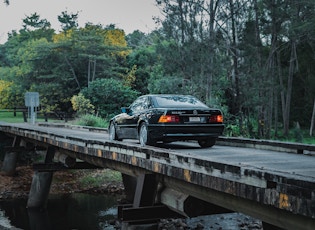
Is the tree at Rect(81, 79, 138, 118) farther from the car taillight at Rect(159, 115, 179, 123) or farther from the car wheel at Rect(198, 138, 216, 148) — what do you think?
the car taillight at Rect(159, 115, 179, 123)

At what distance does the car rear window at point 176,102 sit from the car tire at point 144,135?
2.15ft

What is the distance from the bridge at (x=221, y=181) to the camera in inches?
204

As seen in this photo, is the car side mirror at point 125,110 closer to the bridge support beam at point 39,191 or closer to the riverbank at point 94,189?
the riverbank at point 94,189

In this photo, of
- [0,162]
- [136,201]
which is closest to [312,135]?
[0,162]

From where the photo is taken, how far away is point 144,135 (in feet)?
36.0

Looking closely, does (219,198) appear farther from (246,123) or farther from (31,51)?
A: (31,51)

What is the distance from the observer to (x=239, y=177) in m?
5.89

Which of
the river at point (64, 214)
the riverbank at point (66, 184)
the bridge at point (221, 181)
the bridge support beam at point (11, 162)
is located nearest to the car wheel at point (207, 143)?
the bridge at point (221, 181)

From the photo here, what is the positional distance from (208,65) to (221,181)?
1985 centimetres

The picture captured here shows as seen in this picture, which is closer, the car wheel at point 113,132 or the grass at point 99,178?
the car wheel at point 113,132

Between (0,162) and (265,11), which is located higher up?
(265,11)

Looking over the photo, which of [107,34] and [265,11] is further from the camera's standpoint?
[107,34]

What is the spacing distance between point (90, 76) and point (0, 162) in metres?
21.9

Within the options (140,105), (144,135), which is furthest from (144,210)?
(140,105)
